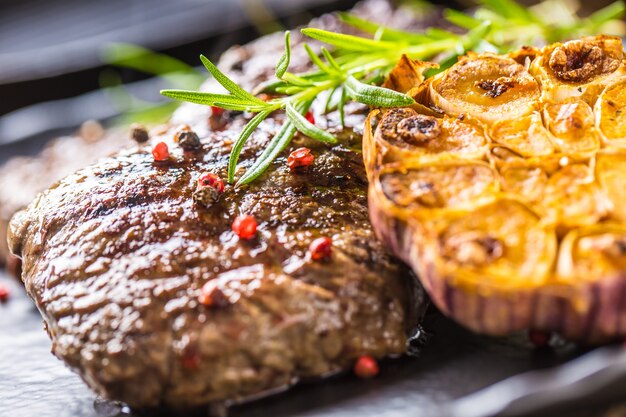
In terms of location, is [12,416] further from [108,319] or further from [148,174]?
[148,174]

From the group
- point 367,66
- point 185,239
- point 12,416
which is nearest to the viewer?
point 185,239

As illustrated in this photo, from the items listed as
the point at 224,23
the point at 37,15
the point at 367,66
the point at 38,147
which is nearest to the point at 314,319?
the point at 367,66

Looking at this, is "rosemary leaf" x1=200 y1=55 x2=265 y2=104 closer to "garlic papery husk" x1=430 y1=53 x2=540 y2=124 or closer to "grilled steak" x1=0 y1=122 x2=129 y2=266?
"garlic papery husk" x1=430 y1=53 x2=540 y2=124

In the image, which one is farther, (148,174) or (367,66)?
(367,66)

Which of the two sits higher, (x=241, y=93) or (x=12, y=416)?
(x=241, y=93)

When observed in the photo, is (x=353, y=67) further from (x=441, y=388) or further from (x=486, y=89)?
(x=441, y=388)

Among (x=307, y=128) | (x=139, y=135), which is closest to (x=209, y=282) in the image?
(x=307, y=128)
